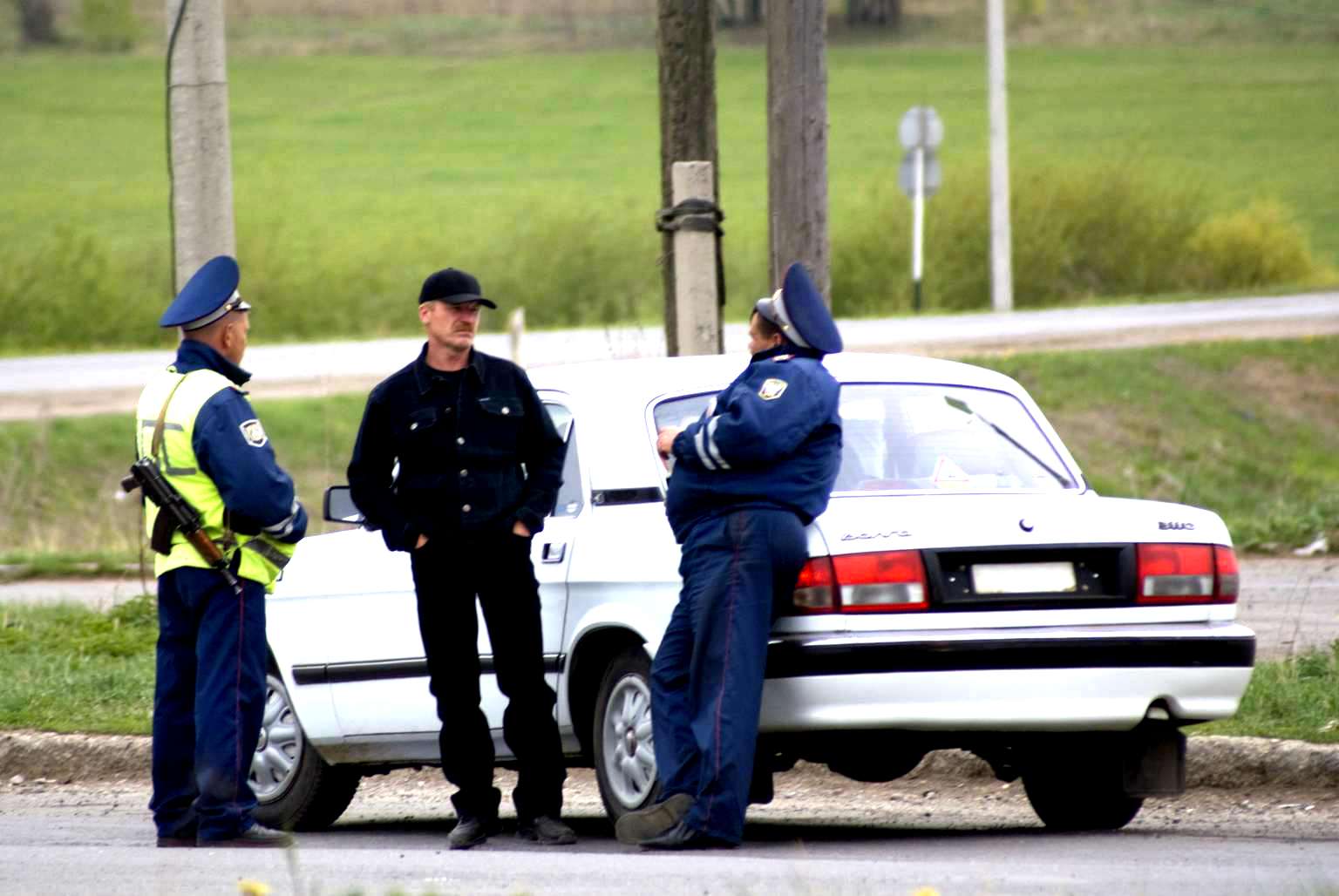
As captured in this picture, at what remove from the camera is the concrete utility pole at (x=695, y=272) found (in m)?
10.6

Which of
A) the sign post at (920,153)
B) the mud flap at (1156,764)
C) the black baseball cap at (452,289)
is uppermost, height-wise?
the sign post at (920,153)

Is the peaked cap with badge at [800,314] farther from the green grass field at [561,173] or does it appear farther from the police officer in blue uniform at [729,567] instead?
the green grass field at [561,173]

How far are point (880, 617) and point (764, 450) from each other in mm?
572

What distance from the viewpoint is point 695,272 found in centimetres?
1062

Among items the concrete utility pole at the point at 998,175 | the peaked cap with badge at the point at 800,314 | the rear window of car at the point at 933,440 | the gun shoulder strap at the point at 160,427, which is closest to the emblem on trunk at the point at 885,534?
the rear window of car at the point at 933,440

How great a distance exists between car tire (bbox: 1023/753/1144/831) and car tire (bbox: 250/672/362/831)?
2.37 metres

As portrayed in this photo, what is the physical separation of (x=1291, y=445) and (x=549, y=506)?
53.3ft

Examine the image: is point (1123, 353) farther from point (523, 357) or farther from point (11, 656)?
point (11, 656)

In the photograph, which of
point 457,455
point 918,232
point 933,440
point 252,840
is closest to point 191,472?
point 457,455

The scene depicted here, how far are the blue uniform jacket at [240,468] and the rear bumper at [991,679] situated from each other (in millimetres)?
1568

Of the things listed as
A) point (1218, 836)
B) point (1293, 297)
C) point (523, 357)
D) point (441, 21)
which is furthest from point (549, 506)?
point (441, 21)

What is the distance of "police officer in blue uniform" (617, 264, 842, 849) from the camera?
659cm

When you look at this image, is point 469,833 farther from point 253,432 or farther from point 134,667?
point 134,667

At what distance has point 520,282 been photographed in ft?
128
